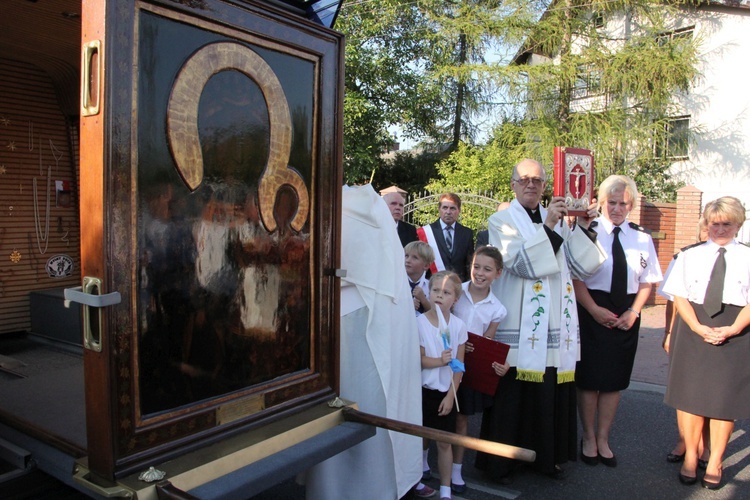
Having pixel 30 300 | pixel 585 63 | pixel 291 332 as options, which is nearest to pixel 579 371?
pixel 291 332

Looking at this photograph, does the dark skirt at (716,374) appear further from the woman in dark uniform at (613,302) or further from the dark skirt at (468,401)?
the dark skirt at (468,401)

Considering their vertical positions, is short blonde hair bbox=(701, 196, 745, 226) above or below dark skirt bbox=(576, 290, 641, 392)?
above

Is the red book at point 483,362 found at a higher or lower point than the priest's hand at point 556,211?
lower

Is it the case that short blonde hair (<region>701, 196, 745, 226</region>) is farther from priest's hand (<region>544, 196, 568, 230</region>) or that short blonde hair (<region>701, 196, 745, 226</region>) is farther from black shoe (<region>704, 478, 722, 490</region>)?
black shoe (<region>704, 478, 722, 490</region>)

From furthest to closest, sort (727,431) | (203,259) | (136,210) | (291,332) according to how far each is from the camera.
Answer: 1. (727,431)
2. (291,332)
3. (203,259)
4. (136,210)

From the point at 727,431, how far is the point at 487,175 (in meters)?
9.54

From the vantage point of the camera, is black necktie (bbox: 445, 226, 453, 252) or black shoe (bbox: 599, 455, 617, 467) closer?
black shoe (bbox: 599, 455, 617, 467)

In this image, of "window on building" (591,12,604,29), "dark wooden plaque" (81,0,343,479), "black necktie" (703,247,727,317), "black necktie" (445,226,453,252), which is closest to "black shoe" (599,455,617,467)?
"black necktie" (703,247,727,317)

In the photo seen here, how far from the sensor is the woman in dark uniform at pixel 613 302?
150 inches

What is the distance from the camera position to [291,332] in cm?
228

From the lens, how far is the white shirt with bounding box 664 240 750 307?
11.6ft

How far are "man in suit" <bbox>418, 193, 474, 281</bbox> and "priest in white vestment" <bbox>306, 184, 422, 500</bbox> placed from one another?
2550mm

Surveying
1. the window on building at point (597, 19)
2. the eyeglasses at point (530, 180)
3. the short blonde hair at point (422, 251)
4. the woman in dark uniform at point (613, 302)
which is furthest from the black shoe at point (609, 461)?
the window on building at point (597, 19)

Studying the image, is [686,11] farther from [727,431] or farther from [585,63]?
[727,431]
